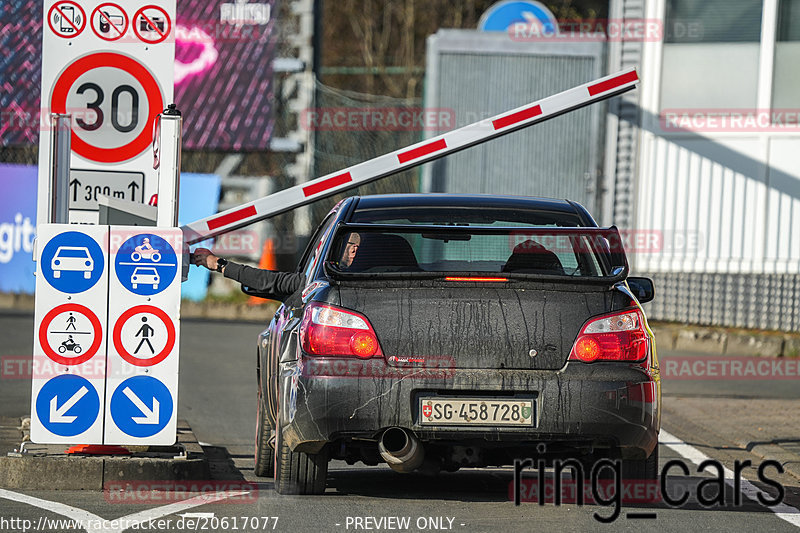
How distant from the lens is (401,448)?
22.5 ft

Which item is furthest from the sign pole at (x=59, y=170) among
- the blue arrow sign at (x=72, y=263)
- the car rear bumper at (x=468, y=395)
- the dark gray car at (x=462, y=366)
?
the car rear bumper at (x=468, y=395)

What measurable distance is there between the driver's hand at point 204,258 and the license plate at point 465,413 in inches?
73.5

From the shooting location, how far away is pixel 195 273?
880 inches

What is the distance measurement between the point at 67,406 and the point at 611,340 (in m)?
2.82

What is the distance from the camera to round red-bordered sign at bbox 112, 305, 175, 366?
7.67 m

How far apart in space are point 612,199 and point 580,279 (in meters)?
13.8

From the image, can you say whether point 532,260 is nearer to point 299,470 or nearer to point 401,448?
point 401,448

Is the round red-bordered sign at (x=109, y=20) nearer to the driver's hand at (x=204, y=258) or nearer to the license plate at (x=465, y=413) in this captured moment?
the driver's hand at (x=204, y=258)

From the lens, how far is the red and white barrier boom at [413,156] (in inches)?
348

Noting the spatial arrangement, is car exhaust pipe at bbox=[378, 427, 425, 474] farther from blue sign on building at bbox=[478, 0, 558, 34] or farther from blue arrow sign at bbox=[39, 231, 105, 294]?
blue sign on building at bbox=[478, 0, 558, 34]

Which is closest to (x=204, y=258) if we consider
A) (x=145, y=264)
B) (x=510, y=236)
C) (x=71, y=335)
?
(x=145, y=264)

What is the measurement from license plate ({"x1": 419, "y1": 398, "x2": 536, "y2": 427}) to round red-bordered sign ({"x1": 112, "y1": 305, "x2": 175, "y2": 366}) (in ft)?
5.42

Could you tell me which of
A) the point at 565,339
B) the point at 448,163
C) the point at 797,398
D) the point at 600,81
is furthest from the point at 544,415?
the point at 448,163

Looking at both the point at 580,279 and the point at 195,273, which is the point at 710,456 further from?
the point at 195,273
